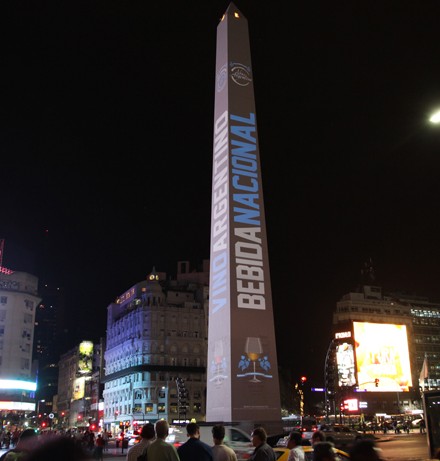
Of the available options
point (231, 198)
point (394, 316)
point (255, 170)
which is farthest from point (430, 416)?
point (394, 316)

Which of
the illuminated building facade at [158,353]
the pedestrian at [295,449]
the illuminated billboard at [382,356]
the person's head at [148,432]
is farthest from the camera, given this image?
the illuminated building facade at [158,353]

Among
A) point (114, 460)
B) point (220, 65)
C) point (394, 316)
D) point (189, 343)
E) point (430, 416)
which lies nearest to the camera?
point (430, 416)

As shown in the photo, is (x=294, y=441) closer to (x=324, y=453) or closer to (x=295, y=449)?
(x=295, y=449)

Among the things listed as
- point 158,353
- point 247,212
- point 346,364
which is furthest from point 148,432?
point 158,353

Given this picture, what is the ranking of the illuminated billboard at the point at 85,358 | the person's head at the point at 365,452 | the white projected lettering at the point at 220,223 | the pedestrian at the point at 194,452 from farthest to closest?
the illuminated billboard at the point at 85,358
the white projected lettering at the point at 220,223
the pedestrian at the point at 194,452
the person's head at the point at 365,452

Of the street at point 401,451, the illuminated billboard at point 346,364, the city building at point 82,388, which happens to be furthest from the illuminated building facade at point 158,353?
the street at point 401,451

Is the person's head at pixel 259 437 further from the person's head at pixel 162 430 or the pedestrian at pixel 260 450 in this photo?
the person's head at pixel 162 430

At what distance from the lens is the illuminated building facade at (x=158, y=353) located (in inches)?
3740

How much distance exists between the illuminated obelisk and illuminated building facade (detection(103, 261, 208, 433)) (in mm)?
64510

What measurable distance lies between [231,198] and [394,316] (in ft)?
320

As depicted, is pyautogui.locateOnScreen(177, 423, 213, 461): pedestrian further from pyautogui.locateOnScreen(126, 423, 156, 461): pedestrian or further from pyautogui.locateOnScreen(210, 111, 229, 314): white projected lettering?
pyautogui.locateOnScreen(210, 111, 229, 314): white projected lettering

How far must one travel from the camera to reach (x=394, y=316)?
387 feet

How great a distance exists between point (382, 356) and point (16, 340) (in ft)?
207

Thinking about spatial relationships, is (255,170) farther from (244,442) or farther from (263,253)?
(244,442)
